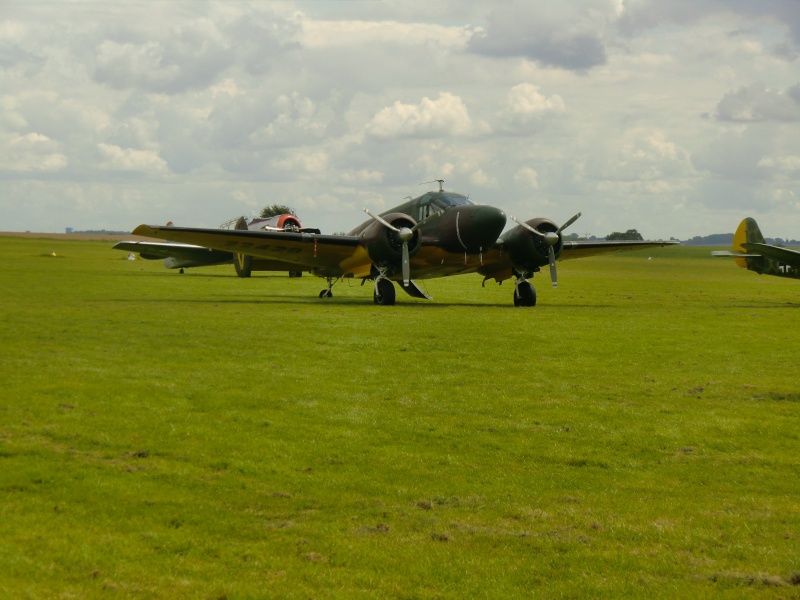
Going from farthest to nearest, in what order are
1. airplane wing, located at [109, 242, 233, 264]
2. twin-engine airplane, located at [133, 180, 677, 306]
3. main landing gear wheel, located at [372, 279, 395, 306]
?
airplane wing, located at [109, 242, 233, 264] → main landing gear wheel, located at [372, 279, 395, 306] → twin-engine airplane, located at [133, 180, 677, 306]

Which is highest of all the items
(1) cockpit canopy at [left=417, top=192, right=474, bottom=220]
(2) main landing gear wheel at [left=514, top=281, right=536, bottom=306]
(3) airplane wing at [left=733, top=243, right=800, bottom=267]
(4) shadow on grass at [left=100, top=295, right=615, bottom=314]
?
(1) cockpit canopy at [left=417, top=192, right=474, bottom=220]

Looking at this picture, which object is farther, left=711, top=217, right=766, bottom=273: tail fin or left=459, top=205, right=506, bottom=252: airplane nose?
left=711, top=217, right=766, bottom=273: tail fin

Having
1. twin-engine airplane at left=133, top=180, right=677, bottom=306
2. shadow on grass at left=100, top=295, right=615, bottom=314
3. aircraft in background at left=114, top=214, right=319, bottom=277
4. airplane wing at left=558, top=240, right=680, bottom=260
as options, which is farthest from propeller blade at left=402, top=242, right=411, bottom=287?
aircraft in background at left=114, top=214, right=319, bottom=277

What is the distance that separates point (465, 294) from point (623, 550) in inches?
1210

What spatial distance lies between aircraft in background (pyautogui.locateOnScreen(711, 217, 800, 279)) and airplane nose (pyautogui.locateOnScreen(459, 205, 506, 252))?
989 cm

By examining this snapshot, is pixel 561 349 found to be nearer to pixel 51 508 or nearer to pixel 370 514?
pixel 370 514

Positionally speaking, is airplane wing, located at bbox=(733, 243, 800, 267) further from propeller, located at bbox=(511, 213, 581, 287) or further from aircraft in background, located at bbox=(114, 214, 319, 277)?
aircraft in background, located at bbox=(114, 214, 319, 277)

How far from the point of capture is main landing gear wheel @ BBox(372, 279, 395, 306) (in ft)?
95.0

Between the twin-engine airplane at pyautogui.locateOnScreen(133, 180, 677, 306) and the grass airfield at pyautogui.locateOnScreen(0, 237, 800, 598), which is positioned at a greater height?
the twin-engine airplane at pyautogui.locateOnScreen(133, 180, 677, 306)

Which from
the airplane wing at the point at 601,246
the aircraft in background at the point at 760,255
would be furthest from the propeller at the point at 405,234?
the aircraft in background at the point at 760,255

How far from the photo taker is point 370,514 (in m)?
8.20

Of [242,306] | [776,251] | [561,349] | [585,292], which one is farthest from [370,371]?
[585,292]

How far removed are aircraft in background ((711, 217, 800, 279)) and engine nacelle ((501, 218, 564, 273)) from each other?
23.9 ft

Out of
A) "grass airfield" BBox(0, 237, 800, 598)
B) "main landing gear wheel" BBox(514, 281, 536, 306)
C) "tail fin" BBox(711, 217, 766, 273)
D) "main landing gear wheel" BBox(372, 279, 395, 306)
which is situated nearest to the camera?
"grass airfield" BBox(0, 237, 800, 598)
